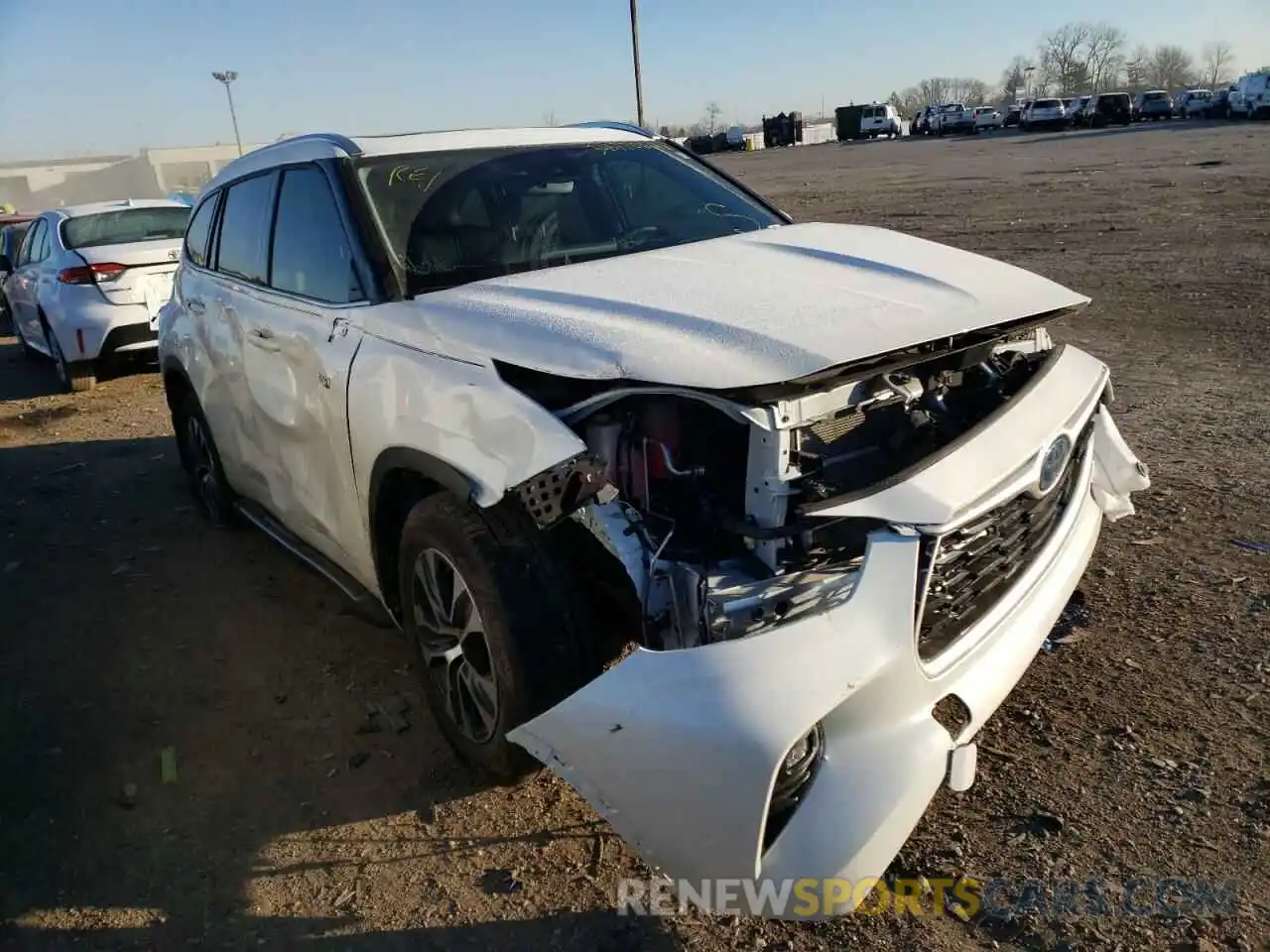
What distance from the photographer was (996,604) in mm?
2473

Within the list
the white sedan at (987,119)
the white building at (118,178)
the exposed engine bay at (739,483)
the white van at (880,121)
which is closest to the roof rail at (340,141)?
the exposed engine bay at (739,483)

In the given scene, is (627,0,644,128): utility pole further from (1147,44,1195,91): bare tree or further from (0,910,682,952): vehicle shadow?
(1147,44,1195,91): bare tree

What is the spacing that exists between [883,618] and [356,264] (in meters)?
2.14

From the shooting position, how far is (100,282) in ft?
29.0

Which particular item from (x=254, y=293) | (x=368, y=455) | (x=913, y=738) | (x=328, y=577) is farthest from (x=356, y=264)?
(x=913, y=738)

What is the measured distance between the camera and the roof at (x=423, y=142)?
3.57m

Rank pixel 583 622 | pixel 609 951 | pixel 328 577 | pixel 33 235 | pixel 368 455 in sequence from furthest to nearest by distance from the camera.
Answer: pixel 33 235 < pixel 328 577 < pixel 368 455 < pixel 583 622 < pixel 609 951

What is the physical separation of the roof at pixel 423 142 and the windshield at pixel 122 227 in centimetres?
600

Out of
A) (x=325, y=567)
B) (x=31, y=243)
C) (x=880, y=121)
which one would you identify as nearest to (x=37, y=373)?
(x=31, y=243)

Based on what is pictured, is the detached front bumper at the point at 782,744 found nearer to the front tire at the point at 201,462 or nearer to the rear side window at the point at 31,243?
the front tire at the point at 201,462

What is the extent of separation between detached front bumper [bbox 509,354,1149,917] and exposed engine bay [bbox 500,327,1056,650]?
151mm

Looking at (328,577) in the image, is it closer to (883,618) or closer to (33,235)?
(883,618)

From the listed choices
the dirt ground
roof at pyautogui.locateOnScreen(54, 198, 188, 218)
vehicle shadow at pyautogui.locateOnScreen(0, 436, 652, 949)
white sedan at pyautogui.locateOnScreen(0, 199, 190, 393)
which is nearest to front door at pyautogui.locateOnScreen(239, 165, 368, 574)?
vehicle shadow at pyautogui.locateOnScreen(0, 436, 652, 949)

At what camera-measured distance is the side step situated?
11.2ft
